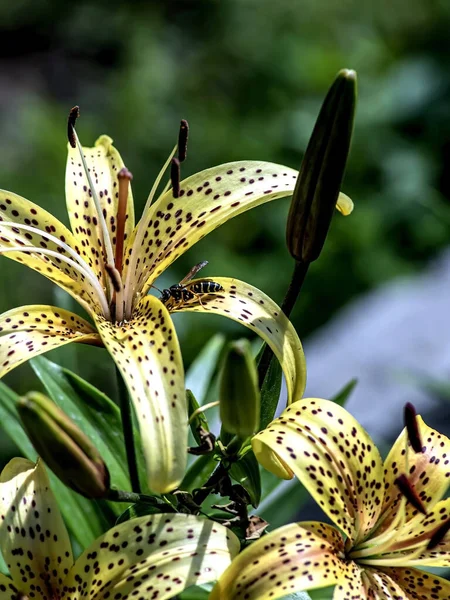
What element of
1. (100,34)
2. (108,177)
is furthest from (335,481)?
(100,34)

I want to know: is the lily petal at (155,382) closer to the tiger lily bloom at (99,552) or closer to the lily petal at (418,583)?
the tiger lily bloom at (99,552)

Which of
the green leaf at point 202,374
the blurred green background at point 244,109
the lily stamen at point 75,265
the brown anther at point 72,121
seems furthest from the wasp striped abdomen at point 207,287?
the blurred green background at point 244,109

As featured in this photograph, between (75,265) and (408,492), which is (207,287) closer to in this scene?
(75,265)

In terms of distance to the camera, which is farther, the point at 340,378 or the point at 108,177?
the point at 340,378

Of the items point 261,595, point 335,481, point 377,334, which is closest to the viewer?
point 261,595

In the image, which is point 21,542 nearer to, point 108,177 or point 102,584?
point 102,584

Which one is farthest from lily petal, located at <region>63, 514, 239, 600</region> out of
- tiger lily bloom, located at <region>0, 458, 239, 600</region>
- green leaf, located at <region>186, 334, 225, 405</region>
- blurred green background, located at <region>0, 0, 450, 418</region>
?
blurred green background, located at <region>0, 0, 450, 418</region>
